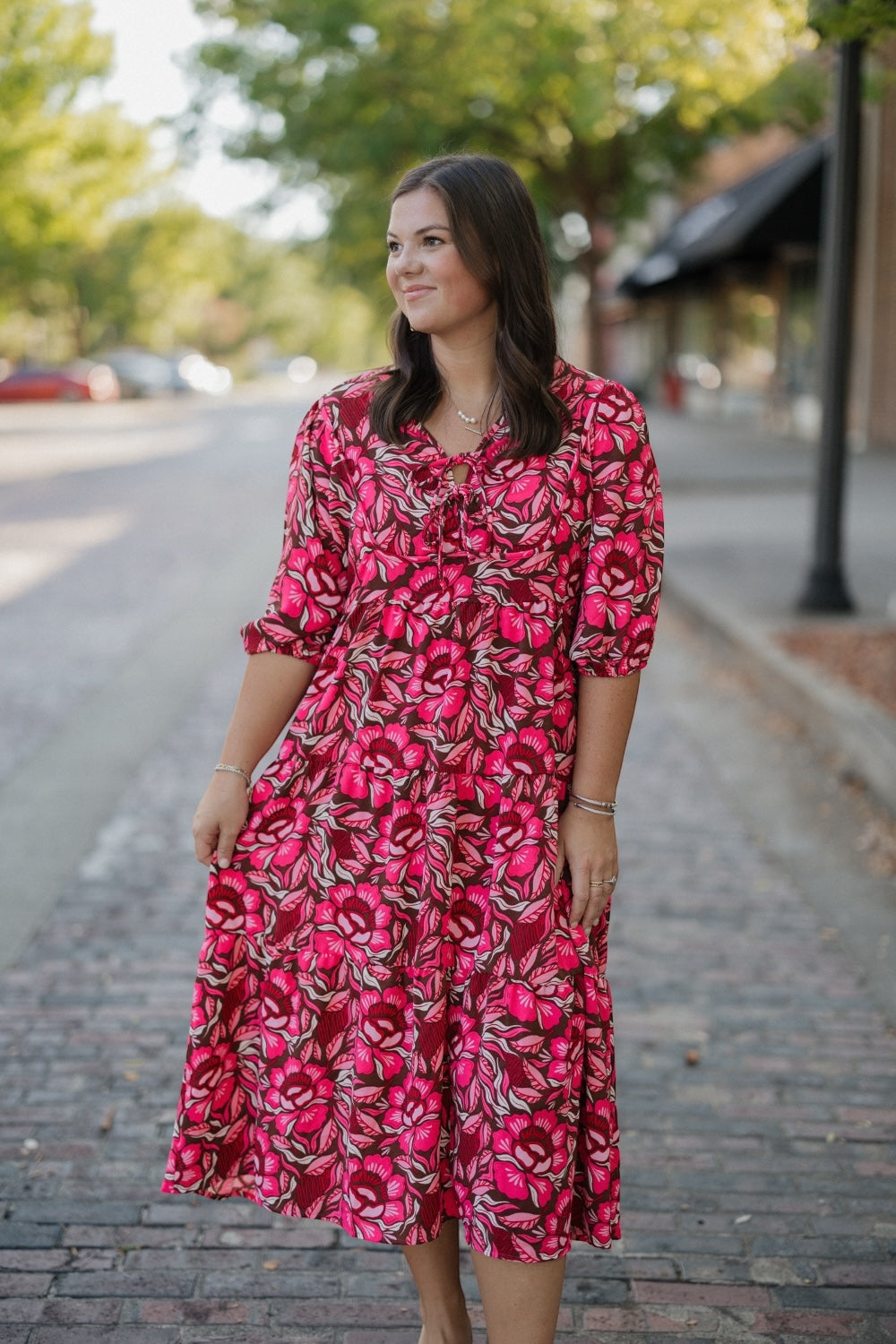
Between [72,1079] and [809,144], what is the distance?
23.2 meters

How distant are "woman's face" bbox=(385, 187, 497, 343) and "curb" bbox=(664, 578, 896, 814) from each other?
3.70 meters

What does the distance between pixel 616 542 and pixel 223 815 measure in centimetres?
74

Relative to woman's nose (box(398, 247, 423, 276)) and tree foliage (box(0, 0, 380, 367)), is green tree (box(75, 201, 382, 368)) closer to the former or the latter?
tree foliage (box(0, 0, 380, 367))

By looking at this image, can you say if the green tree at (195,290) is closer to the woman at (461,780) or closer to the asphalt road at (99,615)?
the asphalt road at (99,615)

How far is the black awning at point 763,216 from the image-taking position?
21703 mm

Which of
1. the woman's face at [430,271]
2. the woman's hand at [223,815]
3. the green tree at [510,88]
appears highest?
the green tree at [510,88]

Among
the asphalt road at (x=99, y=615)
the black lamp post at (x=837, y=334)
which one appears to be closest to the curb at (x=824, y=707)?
the black lamp post at (x=837, y=334)

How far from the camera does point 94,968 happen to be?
415 cm

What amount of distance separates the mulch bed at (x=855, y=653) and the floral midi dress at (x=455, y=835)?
4.47 m

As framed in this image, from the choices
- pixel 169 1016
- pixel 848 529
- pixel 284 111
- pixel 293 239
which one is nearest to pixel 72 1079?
pixel 169 1016

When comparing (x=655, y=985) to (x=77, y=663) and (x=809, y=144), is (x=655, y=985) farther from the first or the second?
(x=809, y=144)

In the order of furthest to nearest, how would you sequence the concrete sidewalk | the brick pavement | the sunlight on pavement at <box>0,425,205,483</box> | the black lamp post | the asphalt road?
the sunlight on pavement at <box>0,425,205,483</box>
the black lamp post
the concrete sidewalk
the asphalt road
the brick pavement

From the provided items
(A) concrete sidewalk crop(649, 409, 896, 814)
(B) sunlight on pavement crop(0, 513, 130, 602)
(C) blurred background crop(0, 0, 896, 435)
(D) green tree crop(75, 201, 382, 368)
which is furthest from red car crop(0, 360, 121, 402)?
(B) sunlight on pavement crop(0, 513, 130, 602)

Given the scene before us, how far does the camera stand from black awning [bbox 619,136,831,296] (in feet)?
71.2
